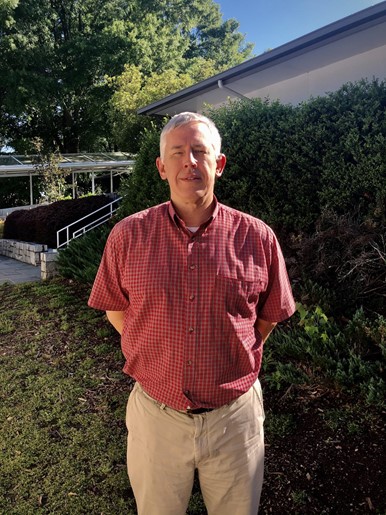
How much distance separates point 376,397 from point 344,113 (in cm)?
299

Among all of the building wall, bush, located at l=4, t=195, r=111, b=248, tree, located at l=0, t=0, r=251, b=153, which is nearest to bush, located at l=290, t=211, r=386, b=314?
the building wall

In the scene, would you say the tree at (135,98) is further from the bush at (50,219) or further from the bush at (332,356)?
the bush at (332,356)

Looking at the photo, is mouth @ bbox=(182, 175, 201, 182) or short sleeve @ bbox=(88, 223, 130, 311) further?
short sleeve @ bbox=(88, 223, 130, 311)

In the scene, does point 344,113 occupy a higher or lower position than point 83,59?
lower

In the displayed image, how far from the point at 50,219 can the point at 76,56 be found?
62.3ft

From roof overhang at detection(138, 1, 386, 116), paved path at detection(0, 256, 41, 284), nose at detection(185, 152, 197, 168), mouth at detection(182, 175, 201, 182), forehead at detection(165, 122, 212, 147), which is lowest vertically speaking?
paved path at detection(0, 256, 41, 284)

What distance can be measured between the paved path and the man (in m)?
7.38

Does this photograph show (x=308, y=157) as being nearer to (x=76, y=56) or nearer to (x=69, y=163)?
(x=69, y=163)

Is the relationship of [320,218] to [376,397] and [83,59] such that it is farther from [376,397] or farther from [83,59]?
[83,59]

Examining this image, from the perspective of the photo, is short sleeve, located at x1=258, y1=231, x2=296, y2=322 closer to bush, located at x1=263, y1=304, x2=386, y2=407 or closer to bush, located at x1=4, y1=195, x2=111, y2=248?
bush, located at x1=263, y1=304, x2=386, y2=407

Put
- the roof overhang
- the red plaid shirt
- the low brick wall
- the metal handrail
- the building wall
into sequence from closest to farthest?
the red plaid shirt
the roof overhang
the building wall
the low brick wall
the metal handrail

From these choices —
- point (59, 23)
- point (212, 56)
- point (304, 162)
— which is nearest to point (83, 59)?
point (59, 23)

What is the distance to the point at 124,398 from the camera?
3727mm

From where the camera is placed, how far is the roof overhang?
6.34 metres
